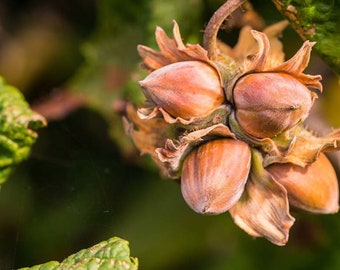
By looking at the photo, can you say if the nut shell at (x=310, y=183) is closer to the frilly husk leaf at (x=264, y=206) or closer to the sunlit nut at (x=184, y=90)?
the frilly husk leaf at (x=264, y=206)

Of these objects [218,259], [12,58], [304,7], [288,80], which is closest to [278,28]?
[304,7]

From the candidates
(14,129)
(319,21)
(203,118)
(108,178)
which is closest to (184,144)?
(203,118)

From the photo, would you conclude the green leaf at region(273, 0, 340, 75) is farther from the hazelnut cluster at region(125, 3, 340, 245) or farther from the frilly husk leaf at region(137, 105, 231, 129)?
the frilly husk leaf at region(137, 105, 231, 129)

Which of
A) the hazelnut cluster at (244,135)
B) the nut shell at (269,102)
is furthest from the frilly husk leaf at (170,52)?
the nut shell at (269,102)

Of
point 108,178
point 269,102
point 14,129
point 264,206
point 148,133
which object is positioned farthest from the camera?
point 108,178

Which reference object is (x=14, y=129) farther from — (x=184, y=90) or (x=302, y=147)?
(x=302, y=147)
